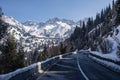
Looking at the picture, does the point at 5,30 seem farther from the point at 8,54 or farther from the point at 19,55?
the point at 19,55

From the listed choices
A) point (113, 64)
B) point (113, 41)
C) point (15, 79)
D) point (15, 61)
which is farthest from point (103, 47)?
point (15, 79)

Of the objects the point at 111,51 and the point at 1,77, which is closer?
the point at 1,77

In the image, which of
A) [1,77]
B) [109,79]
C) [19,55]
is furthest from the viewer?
[19,55]

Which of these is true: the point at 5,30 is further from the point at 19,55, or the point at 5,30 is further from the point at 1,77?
the point at 19,55

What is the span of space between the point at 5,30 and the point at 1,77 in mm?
11885

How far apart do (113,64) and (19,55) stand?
46.9 metres

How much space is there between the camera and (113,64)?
95.5ft

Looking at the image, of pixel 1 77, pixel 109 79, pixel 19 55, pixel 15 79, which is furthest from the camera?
pixel 19 55

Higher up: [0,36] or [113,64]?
[0,36]

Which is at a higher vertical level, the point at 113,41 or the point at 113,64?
the point at 113,41

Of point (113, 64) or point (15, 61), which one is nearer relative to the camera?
point (113, 64)

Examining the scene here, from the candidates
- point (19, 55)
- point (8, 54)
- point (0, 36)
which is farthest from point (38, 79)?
point (19, 55)

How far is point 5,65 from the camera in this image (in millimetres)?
62781

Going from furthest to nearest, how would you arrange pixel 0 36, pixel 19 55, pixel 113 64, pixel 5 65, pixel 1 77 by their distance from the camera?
1. pixel 19 55
2. pixel 5 65
3. pixel 113 64
4. pixel 0 36
5. pixel 1 77
